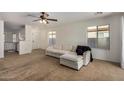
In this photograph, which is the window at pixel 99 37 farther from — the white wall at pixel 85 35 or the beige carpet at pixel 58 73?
the beige carpet at pixel 58 73

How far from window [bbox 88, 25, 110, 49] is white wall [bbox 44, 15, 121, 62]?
0.16 metres

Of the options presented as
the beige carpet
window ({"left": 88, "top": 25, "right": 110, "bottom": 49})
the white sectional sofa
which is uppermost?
window ({"left": 88, "top": 25, "right": 110, "bottom": 49})

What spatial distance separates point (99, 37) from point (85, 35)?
0.56 metres

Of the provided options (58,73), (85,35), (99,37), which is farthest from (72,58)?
(99,37)

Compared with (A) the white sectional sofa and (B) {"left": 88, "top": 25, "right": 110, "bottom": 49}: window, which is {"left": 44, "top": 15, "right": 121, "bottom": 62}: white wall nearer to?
(B) {"left": 88, "top": 25, "right": 110, "bottom": 49}: window

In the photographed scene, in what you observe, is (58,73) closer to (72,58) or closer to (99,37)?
(72,58)

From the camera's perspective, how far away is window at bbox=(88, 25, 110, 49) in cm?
316

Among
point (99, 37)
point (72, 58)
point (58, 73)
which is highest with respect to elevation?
point (99, 37)

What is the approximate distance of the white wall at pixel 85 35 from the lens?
10.3ft

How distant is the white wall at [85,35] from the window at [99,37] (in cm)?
16

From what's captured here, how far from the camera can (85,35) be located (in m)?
3.19

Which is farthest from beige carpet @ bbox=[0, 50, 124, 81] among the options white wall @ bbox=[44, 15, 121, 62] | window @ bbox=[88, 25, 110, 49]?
window @ bbox=[88, 25, 110, 49]
